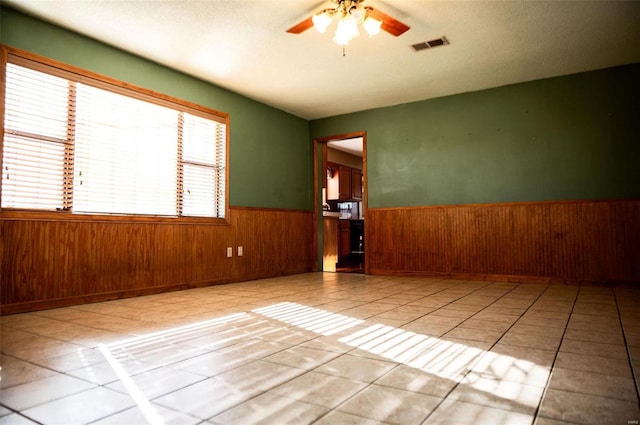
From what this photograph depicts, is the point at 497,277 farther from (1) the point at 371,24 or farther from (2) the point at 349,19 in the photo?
(2) the point at 349,19

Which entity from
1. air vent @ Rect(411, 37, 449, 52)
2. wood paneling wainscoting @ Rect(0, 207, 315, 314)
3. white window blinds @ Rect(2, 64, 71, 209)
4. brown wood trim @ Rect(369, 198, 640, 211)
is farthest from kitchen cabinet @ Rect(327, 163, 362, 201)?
white window blinds @ Rect(2, 64, 71, 209)

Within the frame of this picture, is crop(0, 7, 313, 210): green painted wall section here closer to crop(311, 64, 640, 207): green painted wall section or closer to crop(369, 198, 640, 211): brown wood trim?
crop(311, 64, 640, 207): green painted wall section

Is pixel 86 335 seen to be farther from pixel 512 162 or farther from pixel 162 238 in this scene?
pixel 512 162

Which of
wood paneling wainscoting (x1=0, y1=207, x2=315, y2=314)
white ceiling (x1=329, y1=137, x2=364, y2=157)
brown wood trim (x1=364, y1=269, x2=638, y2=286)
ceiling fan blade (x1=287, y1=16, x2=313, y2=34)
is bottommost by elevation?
brown wood trim (x1=364, y1=269, x2=638, y2=286)

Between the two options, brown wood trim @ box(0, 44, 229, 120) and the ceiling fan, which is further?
brown wood trim @ box(0, 44, 229, 120)

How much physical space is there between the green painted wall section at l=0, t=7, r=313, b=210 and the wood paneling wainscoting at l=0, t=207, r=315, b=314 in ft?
1.45

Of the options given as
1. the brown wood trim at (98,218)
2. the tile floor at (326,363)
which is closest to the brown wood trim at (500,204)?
the tile floor at (326,363)

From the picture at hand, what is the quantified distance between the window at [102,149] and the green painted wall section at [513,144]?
2592mm

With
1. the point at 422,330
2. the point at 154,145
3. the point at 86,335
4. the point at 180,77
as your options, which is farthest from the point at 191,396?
the point at 180,77

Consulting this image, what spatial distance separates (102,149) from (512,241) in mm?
4821

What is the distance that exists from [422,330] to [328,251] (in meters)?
5.14

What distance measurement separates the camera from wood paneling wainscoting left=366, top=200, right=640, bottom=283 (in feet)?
14.5

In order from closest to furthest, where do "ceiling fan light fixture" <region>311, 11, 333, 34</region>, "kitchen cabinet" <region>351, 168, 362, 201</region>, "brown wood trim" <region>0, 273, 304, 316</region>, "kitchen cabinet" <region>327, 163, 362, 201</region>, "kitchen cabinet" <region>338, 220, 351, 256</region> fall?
"ceiling fan light fixture" <region>311, 11, 333, 34</region>, "brown wood trim" <region>0, 273, 304, 316</region>, "kitchen cabinet" <region>338, 220, 351, 256</region>, "kitchen cabinet" <region>327, 163, 362, 201</region>, "kitchen cabinet" <region>351, 168, 362, 201</region>

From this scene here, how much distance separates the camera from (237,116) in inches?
208
